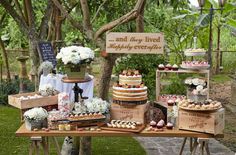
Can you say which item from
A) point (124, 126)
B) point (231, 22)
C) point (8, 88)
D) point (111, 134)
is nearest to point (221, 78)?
point (231, 22)

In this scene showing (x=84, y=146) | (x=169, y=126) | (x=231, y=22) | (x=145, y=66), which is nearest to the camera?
(x=169, y=126)

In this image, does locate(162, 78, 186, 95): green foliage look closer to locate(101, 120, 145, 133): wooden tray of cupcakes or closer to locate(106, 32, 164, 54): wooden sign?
locate(106, 32, 164, 54): wooden sign

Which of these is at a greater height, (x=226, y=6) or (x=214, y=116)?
(x=226, y=6)

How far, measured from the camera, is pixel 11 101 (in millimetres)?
4293

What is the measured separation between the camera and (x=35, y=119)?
12.1 feet

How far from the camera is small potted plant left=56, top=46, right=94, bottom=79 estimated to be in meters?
3.97

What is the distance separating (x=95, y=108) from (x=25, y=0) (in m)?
4.81

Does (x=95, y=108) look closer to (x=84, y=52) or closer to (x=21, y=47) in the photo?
(x=84, y=52)

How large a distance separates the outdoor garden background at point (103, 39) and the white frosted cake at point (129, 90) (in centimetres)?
91

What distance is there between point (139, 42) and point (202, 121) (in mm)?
1093

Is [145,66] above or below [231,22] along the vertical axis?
below

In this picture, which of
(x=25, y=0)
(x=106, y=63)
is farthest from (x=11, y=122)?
(x=106, y=63)

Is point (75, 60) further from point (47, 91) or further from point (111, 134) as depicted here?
point (111, 134)

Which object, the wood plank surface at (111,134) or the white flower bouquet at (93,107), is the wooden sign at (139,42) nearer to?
the white flower bouquet at (93,107)
